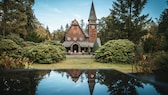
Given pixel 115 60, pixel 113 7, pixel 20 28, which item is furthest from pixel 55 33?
pixel 115 60

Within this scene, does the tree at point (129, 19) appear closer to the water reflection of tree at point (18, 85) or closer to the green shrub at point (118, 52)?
the green shrub at point (118, 52)

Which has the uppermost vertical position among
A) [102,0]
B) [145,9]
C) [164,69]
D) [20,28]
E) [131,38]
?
[102,0]

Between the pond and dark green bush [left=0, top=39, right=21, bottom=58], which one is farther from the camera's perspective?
dark green bush [left=0, top=39, right=21, bottom=58]

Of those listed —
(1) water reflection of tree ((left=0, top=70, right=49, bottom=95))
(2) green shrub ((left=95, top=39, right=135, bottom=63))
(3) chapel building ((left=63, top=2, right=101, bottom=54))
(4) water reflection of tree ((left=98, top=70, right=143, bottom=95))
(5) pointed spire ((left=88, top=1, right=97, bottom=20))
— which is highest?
(5) pointed spire ((left=88, top=1, right=97, bottom=20))

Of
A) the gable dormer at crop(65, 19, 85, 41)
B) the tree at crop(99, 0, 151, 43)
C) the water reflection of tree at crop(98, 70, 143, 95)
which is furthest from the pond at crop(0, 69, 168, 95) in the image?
the gable dormer at crop(65, 19, 85, 41)

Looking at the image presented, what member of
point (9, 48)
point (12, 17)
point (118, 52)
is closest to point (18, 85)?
point (9, 48)

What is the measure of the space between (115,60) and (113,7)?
10695 millimetres

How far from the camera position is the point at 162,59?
34.1ft

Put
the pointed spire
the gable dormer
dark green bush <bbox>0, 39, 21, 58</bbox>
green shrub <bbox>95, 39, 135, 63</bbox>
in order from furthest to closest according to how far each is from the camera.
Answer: the pointed spire
the gable dormer
green shrub <bbox>95, 39, 135, 63</bbox>
dark green bush <bbox>0, 39, 21, 58</bbox>

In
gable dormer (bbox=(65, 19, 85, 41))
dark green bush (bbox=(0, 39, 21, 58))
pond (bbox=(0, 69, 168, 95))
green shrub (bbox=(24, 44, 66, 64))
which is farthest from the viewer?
gable dormer (bbox=(65, 19, 85, 41))

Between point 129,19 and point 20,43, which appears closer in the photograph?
point 20,43

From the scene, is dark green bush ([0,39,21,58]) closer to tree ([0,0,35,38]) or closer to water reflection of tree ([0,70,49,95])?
water reflection of tree ([0,70,49,95])

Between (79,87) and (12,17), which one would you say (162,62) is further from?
(12,17)

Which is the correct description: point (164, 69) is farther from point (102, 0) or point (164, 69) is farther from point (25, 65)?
point (102, 0)
